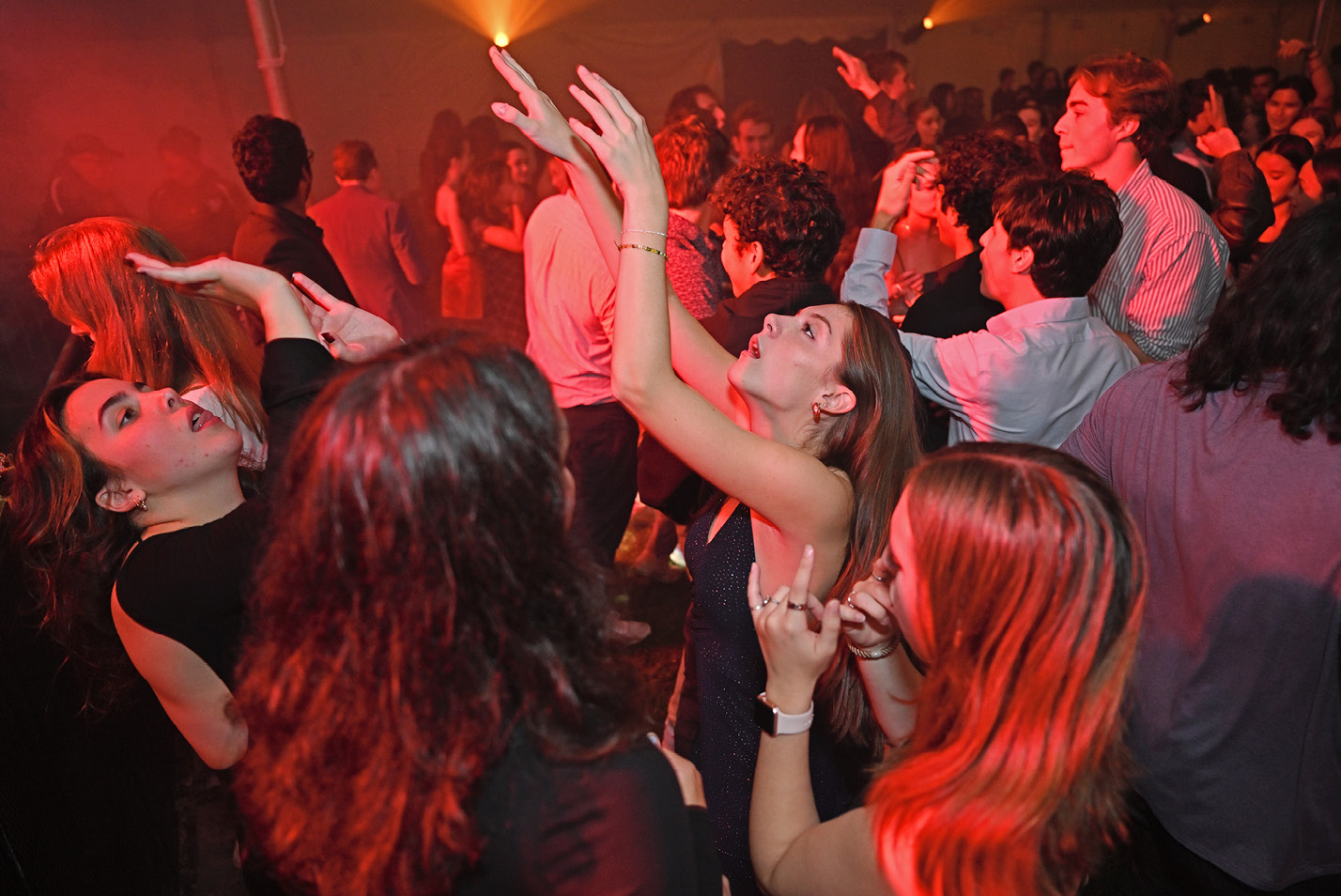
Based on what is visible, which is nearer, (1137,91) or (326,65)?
(1137,91)

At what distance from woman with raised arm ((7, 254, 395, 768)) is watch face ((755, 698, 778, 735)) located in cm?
89

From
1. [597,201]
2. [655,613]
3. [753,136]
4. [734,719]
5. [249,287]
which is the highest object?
[753,136]

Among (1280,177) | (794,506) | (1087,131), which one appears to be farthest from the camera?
(1280,177)

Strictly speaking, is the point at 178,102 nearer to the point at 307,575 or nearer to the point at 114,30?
the point at 114,30

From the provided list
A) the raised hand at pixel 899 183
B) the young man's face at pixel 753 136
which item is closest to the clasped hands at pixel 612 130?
the raised hand at pixel 899 183

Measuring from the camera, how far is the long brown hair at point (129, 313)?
2.07 metres

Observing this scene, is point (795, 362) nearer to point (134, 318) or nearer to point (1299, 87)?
point (134, 318)

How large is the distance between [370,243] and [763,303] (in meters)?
2.80

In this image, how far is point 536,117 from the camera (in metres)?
1.43

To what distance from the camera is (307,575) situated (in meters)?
0.83

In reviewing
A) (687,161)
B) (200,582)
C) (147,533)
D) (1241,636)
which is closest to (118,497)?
(147,533)

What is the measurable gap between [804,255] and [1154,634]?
147cm

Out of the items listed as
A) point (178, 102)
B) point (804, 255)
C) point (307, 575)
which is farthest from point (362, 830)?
point (178, 102)

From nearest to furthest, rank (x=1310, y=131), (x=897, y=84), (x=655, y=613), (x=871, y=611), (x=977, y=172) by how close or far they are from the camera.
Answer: (x=871, y=611) < (x=977, y=172) < (x=655, y=613) < (x=1310, y=131) < (x=897, y=84)
